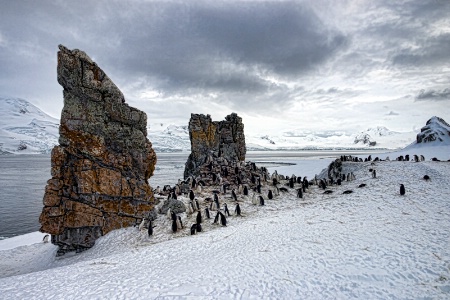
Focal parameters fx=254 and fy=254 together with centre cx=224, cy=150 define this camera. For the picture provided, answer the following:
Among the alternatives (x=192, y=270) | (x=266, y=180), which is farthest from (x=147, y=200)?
(x=266, y=180)

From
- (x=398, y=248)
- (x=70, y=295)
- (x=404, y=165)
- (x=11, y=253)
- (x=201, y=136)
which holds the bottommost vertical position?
(x=11, y=253)

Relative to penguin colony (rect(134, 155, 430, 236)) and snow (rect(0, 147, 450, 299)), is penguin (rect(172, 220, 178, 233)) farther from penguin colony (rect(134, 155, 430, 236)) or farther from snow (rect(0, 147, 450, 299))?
snow (rect(0, 147, 450, 299))

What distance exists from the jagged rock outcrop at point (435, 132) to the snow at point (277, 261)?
35.3m

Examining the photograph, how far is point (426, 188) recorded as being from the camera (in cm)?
1770

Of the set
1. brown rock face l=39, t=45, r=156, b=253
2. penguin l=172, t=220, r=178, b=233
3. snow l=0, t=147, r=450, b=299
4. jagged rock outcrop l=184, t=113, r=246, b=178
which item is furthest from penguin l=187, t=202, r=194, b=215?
jagged rock outcrop l=184, t=113, r=246, b=178

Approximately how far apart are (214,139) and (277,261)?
33.0 m

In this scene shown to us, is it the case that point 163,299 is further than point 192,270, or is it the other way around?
point 192,270

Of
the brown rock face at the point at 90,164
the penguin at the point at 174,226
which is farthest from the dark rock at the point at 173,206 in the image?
the penguin at the point at 174,226

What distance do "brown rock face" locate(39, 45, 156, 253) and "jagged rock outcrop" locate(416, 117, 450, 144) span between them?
48.6 metres

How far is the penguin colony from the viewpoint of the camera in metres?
15.2

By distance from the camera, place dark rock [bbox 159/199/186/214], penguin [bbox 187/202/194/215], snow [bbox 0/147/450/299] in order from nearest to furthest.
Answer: snow [bbox 0/147/450/299]
penguin [bbox 187/202/194/215]
dark rock [bbox 159/199/186/214]

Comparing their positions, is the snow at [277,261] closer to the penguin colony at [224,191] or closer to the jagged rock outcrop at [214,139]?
the penguin colony at [224,191]

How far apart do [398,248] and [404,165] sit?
21.3m

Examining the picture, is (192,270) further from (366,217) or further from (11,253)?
(11,253)
